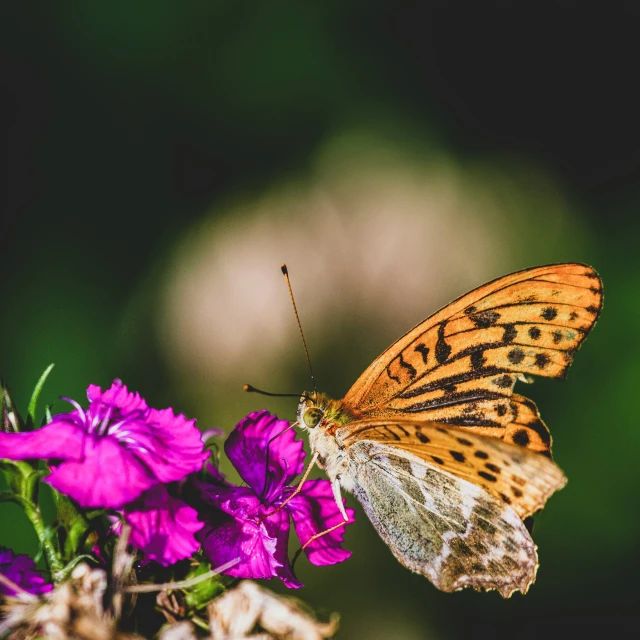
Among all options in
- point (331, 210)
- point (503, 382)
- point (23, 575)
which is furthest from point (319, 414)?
point (331, 210)

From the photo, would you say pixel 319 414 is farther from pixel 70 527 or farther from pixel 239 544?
pixel 70 527

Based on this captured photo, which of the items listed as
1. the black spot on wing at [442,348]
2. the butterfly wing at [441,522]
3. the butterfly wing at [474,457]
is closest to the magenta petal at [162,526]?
the butterfly wing at [474,457]

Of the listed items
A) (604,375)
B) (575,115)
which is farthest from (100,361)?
(575,115)

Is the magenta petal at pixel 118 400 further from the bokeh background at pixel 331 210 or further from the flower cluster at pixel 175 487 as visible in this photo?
the bokeh background at pixel 331 210

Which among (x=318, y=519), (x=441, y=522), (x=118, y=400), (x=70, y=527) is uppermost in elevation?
(x=118, y=400)

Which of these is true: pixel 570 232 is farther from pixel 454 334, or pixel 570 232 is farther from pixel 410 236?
pixel 454 334
